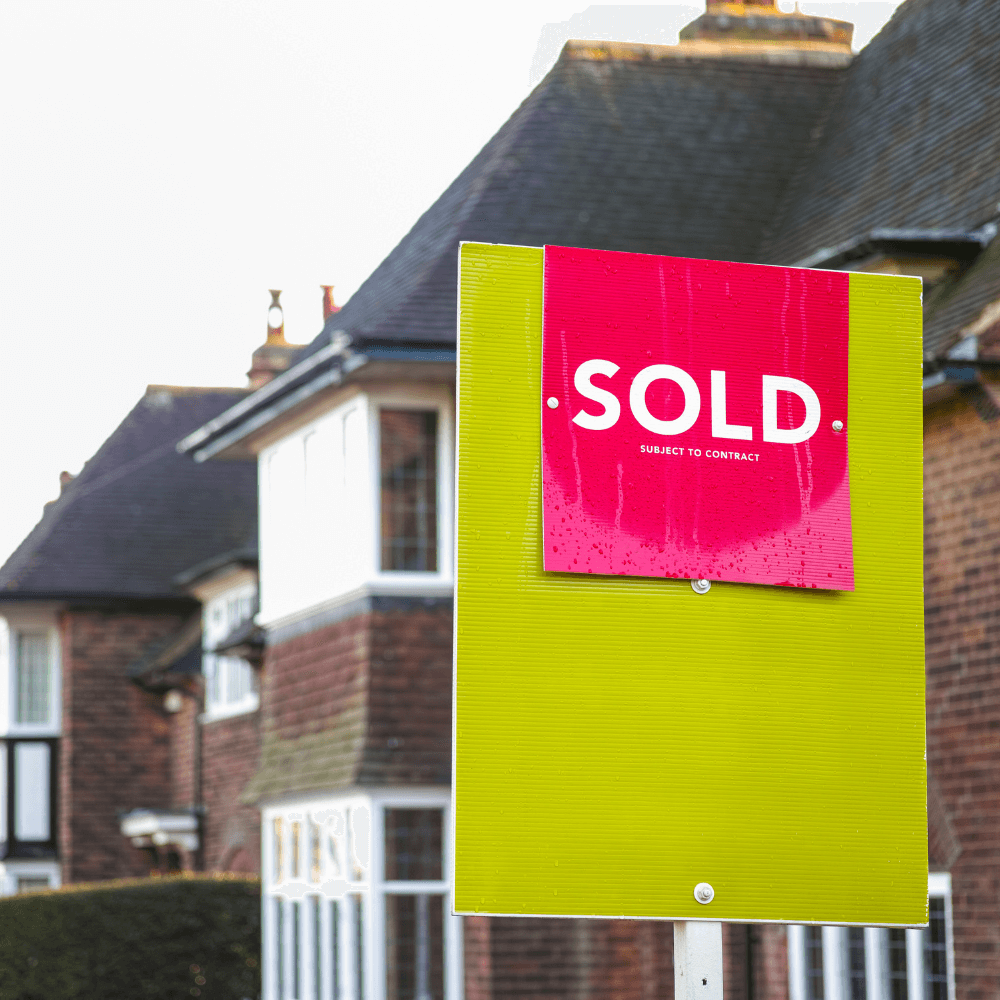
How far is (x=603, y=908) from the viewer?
18.8ft

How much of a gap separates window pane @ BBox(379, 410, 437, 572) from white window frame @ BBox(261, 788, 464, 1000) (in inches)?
72.8

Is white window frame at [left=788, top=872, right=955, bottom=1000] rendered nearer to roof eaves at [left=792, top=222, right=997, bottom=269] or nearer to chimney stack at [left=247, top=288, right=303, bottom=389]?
roof eaves at [left=792, top=222, right=997, bottom=269]

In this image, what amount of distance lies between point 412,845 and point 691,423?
9.35 m

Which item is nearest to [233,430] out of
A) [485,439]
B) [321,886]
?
[321,886]

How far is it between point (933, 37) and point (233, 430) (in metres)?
7.14

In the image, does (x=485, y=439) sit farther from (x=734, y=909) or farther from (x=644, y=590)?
(x=734, y=909)

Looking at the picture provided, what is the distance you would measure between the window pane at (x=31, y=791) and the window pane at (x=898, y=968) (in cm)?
1813

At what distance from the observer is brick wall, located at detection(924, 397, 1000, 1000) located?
1157 cm

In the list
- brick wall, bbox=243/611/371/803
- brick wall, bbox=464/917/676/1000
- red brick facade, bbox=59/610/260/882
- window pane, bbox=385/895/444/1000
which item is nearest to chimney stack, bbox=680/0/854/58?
brick wall, bbox=243/611/371/803

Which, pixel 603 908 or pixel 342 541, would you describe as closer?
pixel 603 908

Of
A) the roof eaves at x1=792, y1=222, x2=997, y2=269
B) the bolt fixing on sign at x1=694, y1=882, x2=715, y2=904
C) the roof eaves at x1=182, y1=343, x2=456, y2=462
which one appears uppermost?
the roof eaves at x1=792, y1=222, x2=997, y2=269

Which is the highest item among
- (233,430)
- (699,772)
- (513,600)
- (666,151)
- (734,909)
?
(666,151)

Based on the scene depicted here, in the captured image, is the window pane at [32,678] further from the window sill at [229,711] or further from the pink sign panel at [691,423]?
the pink sign panel at [691,423]

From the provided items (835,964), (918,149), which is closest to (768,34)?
(918,149)
